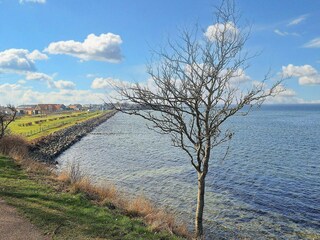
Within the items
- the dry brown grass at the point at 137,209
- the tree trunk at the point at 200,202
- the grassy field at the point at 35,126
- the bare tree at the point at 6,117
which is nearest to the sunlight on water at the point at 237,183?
the dry brown grass at the point at 137,209

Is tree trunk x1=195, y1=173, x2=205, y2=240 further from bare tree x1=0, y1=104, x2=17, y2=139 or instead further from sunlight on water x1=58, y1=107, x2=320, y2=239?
bare tree x1=0, y1=104, x2=17, y2=139

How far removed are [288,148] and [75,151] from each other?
3015 cm

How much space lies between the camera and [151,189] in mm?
25844

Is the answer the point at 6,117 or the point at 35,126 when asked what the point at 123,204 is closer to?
the point at 6,117

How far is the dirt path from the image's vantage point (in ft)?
34.7

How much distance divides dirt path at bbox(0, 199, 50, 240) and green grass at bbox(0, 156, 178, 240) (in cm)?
29

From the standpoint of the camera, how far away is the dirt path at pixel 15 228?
416 inches

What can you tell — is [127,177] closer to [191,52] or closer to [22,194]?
[22,194]

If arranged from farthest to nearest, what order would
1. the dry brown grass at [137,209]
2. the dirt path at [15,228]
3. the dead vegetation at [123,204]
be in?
1. the dead vegetation at [123,204]
2. the dry brown grass at [137,209]
3. the dirt path at [15,228]

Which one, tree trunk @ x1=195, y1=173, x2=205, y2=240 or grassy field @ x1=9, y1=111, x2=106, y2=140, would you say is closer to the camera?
tree trunk @ x1=195, y1=173, x2=205, y2=240

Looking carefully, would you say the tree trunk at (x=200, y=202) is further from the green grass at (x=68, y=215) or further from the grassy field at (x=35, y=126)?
the grassy field at (x=35, y=126)

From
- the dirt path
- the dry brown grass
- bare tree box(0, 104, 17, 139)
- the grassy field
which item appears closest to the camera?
the dirt path

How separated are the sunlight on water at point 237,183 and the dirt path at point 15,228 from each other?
28.9 feet

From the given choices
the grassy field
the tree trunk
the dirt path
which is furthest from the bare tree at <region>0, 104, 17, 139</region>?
the tree trunk
